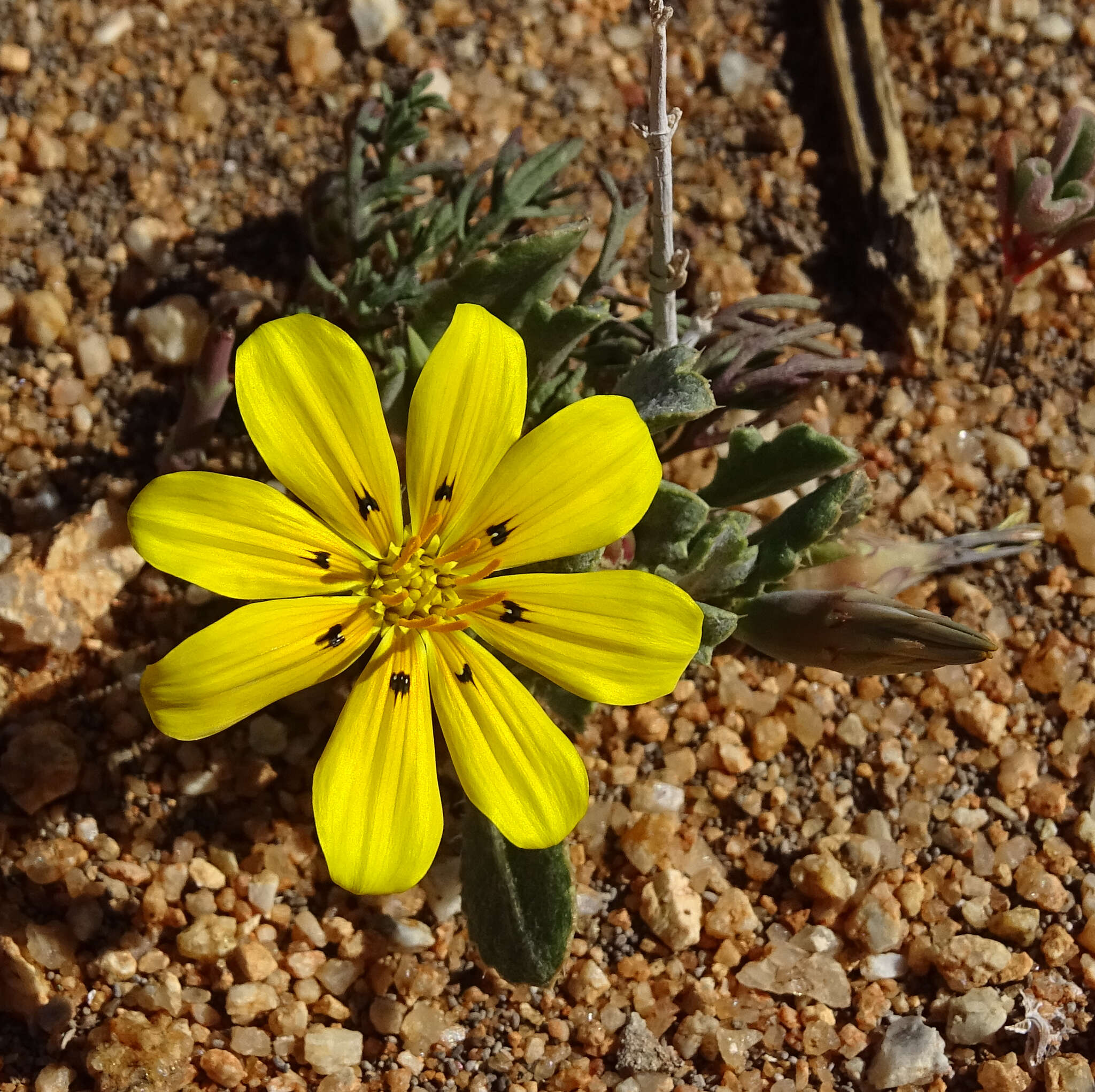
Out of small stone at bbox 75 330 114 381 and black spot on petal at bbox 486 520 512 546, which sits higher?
small stone at bbox 75 330 114 381

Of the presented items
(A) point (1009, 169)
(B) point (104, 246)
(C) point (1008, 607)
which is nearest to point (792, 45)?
(A) point (1009, 169)

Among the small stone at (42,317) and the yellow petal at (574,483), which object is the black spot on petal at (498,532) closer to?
the yellow petal at (574,483)

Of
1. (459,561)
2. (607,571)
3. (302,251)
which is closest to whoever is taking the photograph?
(607,571)

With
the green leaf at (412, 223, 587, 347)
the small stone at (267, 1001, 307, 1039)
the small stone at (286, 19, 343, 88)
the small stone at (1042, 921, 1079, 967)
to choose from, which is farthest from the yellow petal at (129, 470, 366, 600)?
the small stone at (286, 19, 343, 88)

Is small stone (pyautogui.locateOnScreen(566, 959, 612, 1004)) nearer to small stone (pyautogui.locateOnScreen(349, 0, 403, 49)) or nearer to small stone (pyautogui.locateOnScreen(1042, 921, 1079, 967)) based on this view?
small stone (pyautogui.locateOnScreen(1042, 921, 1079, 967))

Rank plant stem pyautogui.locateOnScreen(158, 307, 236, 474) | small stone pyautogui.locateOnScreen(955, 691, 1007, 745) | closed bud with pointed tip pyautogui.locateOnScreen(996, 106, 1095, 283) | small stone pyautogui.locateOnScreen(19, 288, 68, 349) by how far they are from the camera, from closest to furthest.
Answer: plant stem pyautogui.locateOnScreen(158, 307, 236, 474)
closed bud with pointed tip pyautogui.locateOnScreen(996, 106, 1095, 283)
small stone pyautogui.locateOnScreen(955, 691, 1007, 745)
small stone pyautogui.locateOnScreen(19, 288, 68, 349)

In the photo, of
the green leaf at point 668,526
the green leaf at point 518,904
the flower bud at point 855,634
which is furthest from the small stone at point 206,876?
the flower bud at point 855,634

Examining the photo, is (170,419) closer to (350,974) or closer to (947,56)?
(350,974)

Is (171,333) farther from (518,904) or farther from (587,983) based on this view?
(587,983)
